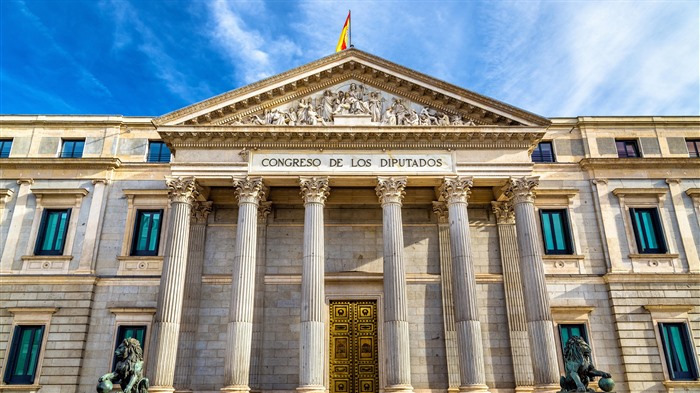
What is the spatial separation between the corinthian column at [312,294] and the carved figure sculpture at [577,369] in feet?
29.8

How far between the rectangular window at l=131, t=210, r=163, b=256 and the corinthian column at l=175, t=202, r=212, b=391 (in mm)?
2003

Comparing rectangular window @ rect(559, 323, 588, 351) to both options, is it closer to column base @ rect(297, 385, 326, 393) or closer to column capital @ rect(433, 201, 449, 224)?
column capital @ rect(433, 201, 449, 224)

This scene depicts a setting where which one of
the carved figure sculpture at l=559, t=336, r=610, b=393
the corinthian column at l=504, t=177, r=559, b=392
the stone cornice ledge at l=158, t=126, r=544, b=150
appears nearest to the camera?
the carved figure sculpture at l=559, t=336, r=610, b=393

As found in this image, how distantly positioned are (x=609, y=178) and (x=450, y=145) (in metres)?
9.81

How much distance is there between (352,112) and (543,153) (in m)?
11.4

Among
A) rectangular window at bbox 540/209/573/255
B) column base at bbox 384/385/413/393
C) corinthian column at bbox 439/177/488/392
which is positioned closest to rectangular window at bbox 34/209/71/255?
column base at bbox 384/385/413/393

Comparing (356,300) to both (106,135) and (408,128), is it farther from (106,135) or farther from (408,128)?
(106,135)

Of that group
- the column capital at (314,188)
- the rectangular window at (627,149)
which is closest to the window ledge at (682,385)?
the rectangular window at (627,149)

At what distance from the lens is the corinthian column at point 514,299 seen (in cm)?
2550

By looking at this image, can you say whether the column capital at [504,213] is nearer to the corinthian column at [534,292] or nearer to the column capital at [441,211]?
the corinthian column at [534,292]

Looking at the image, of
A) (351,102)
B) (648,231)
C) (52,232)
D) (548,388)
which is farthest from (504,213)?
(52,232)

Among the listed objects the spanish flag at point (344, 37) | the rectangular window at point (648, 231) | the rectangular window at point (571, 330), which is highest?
the spanish flag at point (344, 37)

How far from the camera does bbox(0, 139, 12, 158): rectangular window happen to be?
2994cm

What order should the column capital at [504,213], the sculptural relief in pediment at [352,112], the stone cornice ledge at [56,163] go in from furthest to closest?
the stone cornice ledge at [56,163] < the column capital at [504,213] < the sculptural relief in pediment at [352,112]
